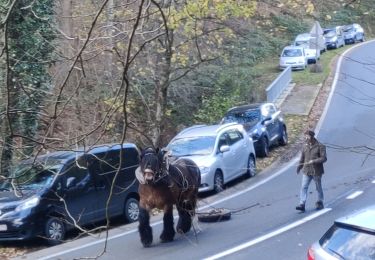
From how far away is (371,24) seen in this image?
7488 cm

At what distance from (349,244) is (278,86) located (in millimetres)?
37367

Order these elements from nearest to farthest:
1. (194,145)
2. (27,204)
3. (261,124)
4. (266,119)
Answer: (27,204)
(194,145)
(261,124)
(266,119)

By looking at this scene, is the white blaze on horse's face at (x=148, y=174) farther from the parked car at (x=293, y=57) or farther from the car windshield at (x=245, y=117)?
the parked car at (x=293, y=57)

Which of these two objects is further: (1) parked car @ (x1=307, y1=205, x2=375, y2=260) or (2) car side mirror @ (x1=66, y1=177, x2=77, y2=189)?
(2) car side mirror @ (x1=66, y1=177, x2=77, y2=189)

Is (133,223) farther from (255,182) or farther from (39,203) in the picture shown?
(255,182)

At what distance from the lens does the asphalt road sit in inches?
617

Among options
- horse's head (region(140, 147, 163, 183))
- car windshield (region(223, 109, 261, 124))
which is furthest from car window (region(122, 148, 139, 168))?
car windshield (region(223, 109, 261, 124))

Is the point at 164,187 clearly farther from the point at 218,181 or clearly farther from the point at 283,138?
the point at 283,138

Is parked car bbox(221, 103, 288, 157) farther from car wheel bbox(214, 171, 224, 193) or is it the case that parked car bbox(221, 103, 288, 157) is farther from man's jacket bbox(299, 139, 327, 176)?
man's jacket bbox(299, 139, 327, 176)

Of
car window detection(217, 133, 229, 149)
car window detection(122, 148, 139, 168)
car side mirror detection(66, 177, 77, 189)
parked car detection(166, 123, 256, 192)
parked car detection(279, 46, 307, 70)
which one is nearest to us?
car side mirror detection(66, 177, 77, 189)

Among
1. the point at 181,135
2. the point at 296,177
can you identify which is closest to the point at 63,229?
the point at 181,135

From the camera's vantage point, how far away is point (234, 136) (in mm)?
26719

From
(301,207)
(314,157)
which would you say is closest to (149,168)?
(314,157)

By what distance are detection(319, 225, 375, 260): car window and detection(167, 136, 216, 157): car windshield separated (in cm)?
1606
